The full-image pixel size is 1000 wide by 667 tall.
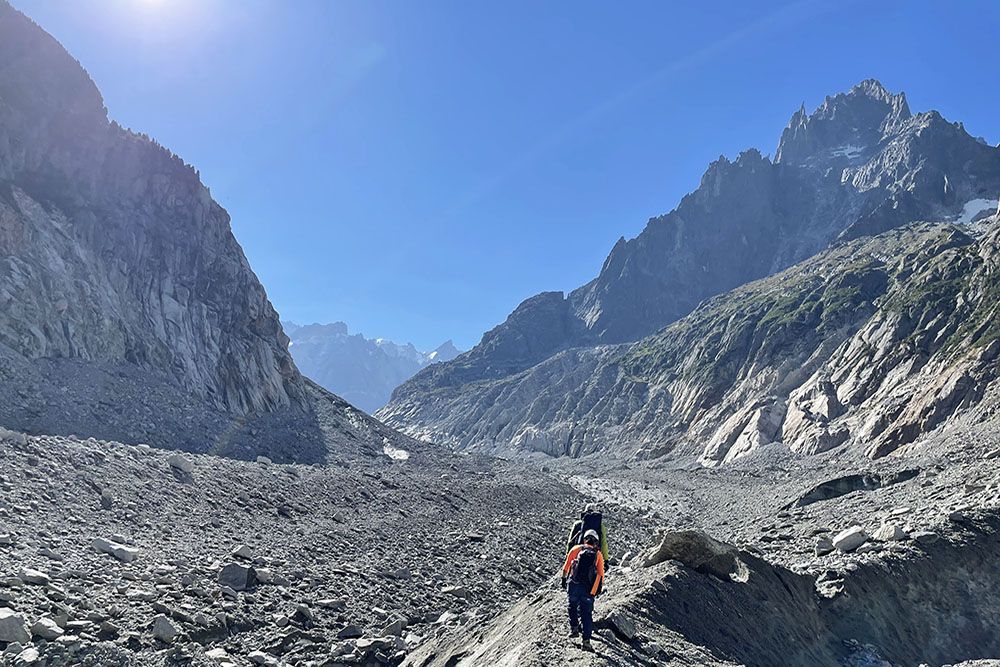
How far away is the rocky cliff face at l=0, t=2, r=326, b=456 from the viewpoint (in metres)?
36.6

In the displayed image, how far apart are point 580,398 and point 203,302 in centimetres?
9897

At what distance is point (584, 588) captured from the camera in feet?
30.8

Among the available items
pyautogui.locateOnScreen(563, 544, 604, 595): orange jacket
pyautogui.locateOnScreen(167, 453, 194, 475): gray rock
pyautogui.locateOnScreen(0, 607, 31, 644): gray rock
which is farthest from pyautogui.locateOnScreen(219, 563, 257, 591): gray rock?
pyautogui.locateOnScreen(167, 453, 194, 475): gray rock

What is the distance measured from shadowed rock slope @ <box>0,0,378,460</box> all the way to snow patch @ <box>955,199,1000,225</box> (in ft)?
532

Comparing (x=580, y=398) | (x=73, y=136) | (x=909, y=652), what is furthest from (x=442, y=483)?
(x=580, y=398)

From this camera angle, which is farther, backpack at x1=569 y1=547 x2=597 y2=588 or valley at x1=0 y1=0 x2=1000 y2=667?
valley at x1=0 y1=0 x2=1000 y2=667

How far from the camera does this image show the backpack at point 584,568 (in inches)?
372

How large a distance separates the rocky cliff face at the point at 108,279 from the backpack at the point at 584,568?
2739cm

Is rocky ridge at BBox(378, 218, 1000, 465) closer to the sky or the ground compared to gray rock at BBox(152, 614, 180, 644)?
closer to the sky

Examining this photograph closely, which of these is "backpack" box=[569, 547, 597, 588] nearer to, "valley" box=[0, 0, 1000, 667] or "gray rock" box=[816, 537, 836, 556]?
"valley" box=[0, 0, 1000, 667]

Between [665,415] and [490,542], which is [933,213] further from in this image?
[490,542]

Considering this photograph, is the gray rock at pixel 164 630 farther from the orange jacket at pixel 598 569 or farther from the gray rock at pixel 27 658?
the orange jacket at pixel 598 569

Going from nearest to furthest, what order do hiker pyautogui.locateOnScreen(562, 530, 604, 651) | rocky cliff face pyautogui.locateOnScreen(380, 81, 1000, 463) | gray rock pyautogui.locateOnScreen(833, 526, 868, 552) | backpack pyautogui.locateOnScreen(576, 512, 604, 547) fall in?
hiker pyautogui.locateOnScreen(562, 530, 604, 651)
backpack pyautogui.locateOnScreen(576, 512, 604, 547)
gray rock pyautogui.locateOnScreen(833, 526, 868, 552)
rocky cliff face pyautogui.locateOnScreen(380, 81, 1000, 463)

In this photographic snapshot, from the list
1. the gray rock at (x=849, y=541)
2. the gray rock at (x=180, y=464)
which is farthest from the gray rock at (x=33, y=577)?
the gray rock at (x=849, y=541)
